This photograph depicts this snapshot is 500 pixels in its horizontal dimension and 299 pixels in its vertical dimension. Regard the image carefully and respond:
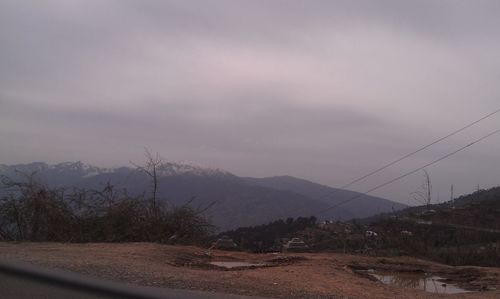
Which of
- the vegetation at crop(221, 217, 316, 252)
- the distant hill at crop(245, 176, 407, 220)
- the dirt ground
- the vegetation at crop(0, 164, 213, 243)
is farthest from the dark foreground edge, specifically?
the distant hill at crop(245, 176, 407, 220)

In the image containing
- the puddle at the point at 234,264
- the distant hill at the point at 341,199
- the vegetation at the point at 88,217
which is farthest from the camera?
the distant hill at the point at 341,199

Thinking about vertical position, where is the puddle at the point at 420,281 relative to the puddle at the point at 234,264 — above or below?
below

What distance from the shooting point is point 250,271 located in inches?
492

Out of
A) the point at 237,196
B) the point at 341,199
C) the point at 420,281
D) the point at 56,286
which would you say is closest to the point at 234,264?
Answer: the point at 420,281

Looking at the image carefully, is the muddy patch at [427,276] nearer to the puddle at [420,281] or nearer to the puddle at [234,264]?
the puddle at [420,281]

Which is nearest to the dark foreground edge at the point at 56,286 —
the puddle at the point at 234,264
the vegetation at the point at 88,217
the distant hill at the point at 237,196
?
the puddle at the point at 234,264

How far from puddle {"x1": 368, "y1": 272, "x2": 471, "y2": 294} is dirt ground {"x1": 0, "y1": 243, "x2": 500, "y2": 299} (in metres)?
0.41

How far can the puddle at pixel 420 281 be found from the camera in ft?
43.1

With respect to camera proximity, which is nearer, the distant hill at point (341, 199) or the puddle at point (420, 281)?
the puddle at point (420, 281)

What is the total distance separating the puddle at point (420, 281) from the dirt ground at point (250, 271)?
0.41 m

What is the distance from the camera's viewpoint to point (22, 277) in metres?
4.96

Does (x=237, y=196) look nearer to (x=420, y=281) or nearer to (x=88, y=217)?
(x=88, y=217)

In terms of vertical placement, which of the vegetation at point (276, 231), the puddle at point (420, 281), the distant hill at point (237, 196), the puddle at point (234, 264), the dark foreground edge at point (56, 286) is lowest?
the puddle at point (420, 281)

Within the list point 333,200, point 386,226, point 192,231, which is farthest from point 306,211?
point 192,231
